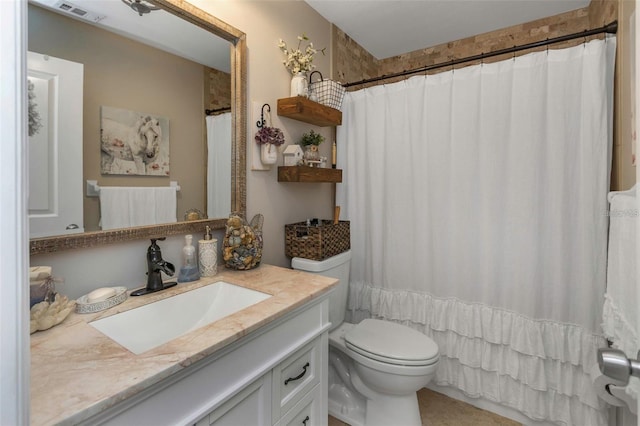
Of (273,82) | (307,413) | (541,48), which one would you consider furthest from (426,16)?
(307,413)

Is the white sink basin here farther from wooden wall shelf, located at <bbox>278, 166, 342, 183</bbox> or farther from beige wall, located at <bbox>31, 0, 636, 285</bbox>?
wooden wall shelf, located at <bbox>278, 166, 342, 183</bbox>

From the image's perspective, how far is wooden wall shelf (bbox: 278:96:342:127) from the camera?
1.68 m

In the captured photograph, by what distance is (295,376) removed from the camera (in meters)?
1.10

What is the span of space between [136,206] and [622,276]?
1815 mm

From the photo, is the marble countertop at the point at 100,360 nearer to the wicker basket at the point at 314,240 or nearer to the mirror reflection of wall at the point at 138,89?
the mirror reflection of wall at the point at 138,89

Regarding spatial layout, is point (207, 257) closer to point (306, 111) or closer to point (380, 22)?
point (306, 111)

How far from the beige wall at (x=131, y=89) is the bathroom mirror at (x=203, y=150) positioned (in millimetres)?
52

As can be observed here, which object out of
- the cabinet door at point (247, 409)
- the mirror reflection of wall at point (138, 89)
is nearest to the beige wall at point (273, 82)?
the mirror reflection of wall at point (138, 89)

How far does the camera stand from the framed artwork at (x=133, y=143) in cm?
109

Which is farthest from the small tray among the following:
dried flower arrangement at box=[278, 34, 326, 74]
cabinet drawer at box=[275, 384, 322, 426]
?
dried flower arrangement at box=[278, 34, 326, 74]

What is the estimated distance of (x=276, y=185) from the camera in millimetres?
1771

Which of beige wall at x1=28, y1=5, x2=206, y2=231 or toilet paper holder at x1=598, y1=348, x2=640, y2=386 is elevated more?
beige wall at x1=28, y1=5, x2=206, y2=231

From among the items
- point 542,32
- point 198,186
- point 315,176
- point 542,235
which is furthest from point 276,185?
point 542,32

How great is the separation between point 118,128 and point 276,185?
83 cm
